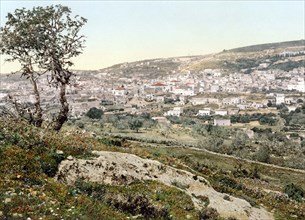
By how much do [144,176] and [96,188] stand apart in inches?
148

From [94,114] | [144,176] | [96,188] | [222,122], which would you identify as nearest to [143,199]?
[96,188]

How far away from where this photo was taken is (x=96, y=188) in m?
18.0

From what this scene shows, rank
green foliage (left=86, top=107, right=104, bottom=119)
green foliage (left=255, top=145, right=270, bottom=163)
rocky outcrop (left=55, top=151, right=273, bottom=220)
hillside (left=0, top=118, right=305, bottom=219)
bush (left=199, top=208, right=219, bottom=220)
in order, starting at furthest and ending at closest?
green foliage (left=86, top=107, right=104, bottom=119)
green foliage (left=255, top=145, right=270, bottom=163)
rocky outcrop (left=55, top=151, right=273, bottom=220)
bush (left=199, top=208, right=219, bottom=220)
hillside (left=0, top=118, right=305, bottom=219)

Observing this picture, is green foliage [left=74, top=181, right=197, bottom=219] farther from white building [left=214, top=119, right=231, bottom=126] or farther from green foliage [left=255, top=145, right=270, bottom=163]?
white building [left=214, top=119, right=231, bottom=126]

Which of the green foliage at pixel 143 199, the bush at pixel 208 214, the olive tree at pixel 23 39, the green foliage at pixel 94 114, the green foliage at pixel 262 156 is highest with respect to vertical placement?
the olive tree at pixel 23 39

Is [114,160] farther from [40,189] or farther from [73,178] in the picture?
[40,189]

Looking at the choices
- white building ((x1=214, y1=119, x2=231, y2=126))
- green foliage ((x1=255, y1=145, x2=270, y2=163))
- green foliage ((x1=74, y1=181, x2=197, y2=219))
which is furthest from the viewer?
white building ((x1=214, y1=119, x2=231, y2=126))

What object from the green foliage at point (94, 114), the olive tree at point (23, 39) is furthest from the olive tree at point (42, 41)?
the green foliage at point (94, 114)

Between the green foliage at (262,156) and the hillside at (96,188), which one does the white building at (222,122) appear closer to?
the green foliage at (262,156)

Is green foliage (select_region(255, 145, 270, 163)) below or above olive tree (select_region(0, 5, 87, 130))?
below

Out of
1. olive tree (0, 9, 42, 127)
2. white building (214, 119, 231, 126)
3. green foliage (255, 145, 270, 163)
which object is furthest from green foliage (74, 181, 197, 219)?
white building (214, 119, 231, 126)

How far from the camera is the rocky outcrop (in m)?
19.0

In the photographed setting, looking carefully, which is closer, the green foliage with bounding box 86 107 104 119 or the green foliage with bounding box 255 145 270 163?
the green foliage with bounding box 255 145 270 163

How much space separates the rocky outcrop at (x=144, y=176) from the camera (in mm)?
19047
